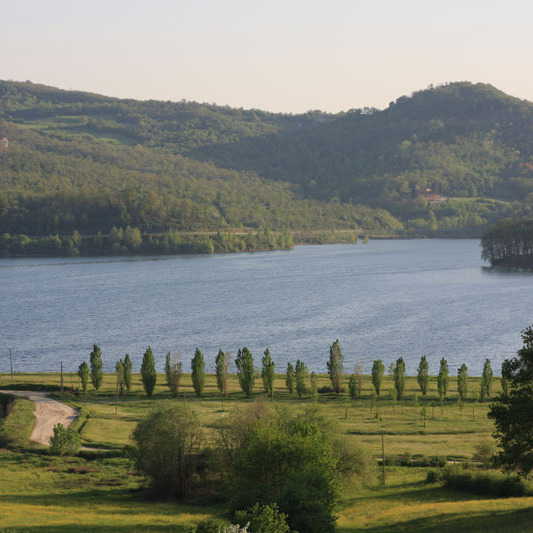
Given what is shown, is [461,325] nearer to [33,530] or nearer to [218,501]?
[218,501]

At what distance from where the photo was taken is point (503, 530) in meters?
35.3

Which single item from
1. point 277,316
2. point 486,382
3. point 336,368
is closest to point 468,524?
point 486,382

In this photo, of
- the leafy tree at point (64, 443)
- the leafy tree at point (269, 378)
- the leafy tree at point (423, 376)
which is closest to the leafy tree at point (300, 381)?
the leafy tree at point (269, 378)

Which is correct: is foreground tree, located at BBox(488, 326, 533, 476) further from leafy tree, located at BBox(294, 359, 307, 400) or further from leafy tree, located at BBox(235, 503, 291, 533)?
leafy tree, located at BBox(294, 359, 307, 400)

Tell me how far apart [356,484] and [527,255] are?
164 m

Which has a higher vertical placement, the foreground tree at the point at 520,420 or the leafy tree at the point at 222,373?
the foreground tree at the point at 520,420

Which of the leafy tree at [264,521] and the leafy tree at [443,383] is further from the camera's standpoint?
the leafy tree at [443,383]

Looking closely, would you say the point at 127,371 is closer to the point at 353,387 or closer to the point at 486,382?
the point at 353,387

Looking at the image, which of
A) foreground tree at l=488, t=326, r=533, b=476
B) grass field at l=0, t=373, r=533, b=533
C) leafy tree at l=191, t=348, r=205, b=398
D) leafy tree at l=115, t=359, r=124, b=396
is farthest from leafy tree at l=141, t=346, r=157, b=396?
foreground tree at l=488, t=326, r=533, b=476

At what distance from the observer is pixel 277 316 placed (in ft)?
430

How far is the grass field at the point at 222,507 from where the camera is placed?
39.4 meters

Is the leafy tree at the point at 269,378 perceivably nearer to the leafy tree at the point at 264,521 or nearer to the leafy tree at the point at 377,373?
the leafy tree at the point at 377,373

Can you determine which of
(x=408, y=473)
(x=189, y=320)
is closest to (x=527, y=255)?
(x=189, y=320)

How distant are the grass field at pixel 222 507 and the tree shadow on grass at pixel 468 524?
0.05m
